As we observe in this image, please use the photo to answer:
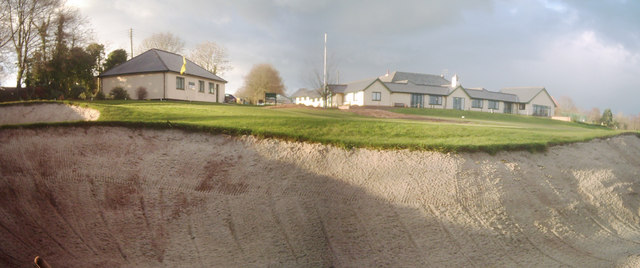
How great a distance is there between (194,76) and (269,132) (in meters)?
21.1

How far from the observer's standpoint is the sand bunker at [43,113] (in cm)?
825

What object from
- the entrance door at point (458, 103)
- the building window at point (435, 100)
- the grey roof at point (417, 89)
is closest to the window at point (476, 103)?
the entrance door at point (458, 103)

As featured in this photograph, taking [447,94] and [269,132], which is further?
[447,94]

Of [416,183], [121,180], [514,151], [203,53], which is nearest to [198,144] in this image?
[121,180]

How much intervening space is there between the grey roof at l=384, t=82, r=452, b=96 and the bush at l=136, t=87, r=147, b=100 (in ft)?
86.6

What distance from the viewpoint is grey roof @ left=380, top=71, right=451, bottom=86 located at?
47.5m

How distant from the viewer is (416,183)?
6289mm

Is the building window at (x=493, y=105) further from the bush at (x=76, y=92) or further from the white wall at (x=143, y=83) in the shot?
the bush at (x=76, y=92)

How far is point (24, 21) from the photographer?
15.4 meters

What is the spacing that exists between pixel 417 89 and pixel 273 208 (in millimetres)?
36631

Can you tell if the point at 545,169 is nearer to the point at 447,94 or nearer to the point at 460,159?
the point at 460,159

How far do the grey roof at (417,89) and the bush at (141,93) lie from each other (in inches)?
1039

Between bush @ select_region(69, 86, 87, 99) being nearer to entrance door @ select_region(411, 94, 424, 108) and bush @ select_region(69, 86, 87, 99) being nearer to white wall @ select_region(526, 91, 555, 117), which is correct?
entrance door @ select_region(411, 94, 424, 108)

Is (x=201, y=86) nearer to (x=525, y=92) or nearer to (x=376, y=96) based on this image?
(x=376, y=96)
